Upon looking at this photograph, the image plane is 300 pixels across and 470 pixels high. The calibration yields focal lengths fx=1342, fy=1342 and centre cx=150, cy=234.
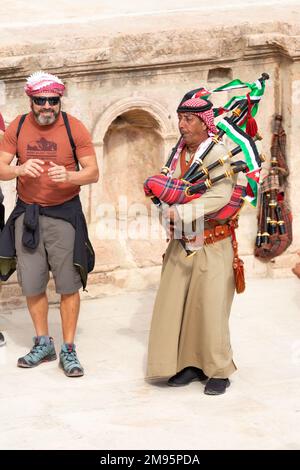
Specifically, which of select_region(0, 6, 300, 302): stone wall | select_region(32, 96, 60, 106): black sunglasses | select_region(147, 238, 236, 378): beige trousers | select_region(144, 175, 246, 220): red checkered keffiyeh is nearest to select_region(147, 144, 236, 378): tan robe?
select_region(147, 238, 236, 378): beige trousers

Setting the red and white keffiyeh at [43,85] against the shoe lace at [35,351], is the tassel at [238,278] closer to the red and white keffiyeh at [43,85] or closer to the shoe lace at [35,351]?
the shoe lace at [35,351]

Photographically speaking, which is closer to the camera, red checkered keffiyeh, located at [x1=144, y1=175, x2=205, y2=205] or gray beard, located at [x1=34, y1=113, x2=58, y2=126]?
red checkered keffiyeh, located at [x1=144, y1=175, x2=205, y2=205]

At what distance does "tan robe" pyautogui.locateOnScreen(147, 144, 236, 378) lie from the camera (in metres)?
8.98

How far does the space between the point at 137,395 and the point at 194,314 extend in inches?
26.4

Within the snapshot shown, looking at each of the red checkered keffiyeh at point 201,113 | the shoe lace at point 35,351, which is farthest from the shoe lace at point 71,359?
the red checkered keffiyeh at point 201,113

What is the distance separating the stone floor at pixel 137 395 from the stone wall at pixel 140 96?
2.75ft

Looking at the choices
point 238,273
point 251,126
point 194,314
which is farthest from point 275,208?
point 194,314

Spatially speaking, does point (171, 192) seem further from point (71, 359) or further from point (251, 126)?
point (71, 359)

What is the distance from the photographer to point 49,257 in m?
9.41

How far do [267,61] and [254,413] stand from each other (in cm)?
401

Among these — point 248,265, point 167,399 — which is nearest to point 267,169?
point 248,265

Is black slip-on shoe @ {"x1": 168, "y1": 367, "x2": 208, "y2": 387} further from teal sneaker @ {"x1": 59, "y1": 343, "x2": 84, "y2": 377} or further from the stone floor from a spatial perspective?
teal sneaker @ {"x1": 59, "y1": 343, "x2": 84, "y2": 377}

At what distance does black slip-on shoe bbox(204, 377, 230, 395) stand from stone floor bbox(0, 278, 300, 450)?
5 centimetres

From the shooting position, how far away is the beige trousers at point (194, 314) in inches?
354
